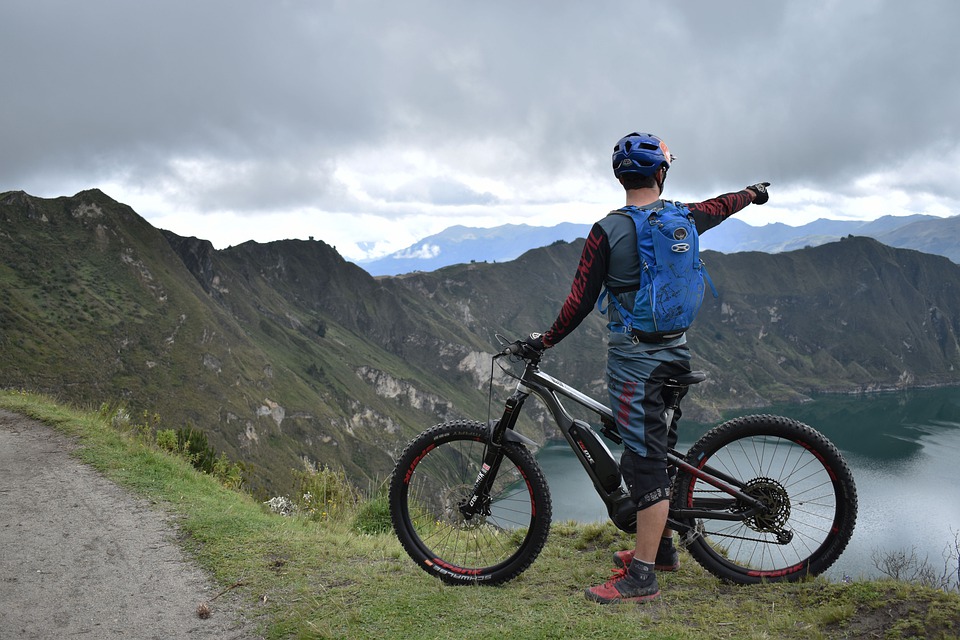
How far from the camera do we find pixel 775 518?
168 inches

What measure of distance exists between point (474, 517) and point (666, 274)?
2.38 m

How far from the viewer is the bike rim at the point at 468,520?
15.0ft

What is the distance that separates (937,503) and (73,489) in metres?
103

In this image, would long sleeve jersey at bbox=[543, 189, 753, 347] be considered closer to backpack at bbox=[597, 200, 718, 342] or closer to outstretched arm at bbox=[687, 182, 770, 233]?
backpack at bbox=[597, 200, 718, 342]

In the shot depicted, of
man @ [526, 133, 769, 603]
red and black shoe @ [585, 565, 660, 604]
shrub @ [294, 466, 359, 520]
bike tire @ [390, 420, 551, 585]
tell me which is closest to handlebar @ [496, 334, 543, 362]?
man @ [526, 133, 769, 603]

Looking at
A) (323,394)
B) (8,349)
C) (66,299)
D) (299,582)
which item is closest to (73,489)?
(299,582)

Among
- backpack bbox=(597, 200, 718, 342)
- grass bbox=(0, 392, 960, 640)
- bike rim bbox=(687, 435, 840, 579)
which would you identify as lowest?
grass bbox=(0, 392, 960, 640)

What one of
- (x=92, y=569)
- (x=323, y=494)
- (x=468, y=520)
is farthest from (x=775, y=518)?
(x=323, y=494)

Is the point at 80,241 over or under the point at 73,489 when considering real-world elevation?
over

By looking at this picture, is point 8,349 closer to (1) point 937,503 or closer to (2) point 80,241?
(2) point 80,241

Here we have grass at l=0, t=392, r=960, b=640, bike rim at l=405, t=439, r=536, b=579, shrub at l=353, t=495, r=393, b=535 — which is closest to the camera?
grass at l=0, t=392, r=960, b=640

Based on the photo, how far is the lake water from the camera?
67.1m

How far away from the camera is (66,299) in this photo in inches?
3893

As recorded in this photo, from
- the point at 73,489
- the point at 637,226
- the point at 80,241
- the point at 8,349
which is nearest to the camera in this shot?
the point at 637,226
